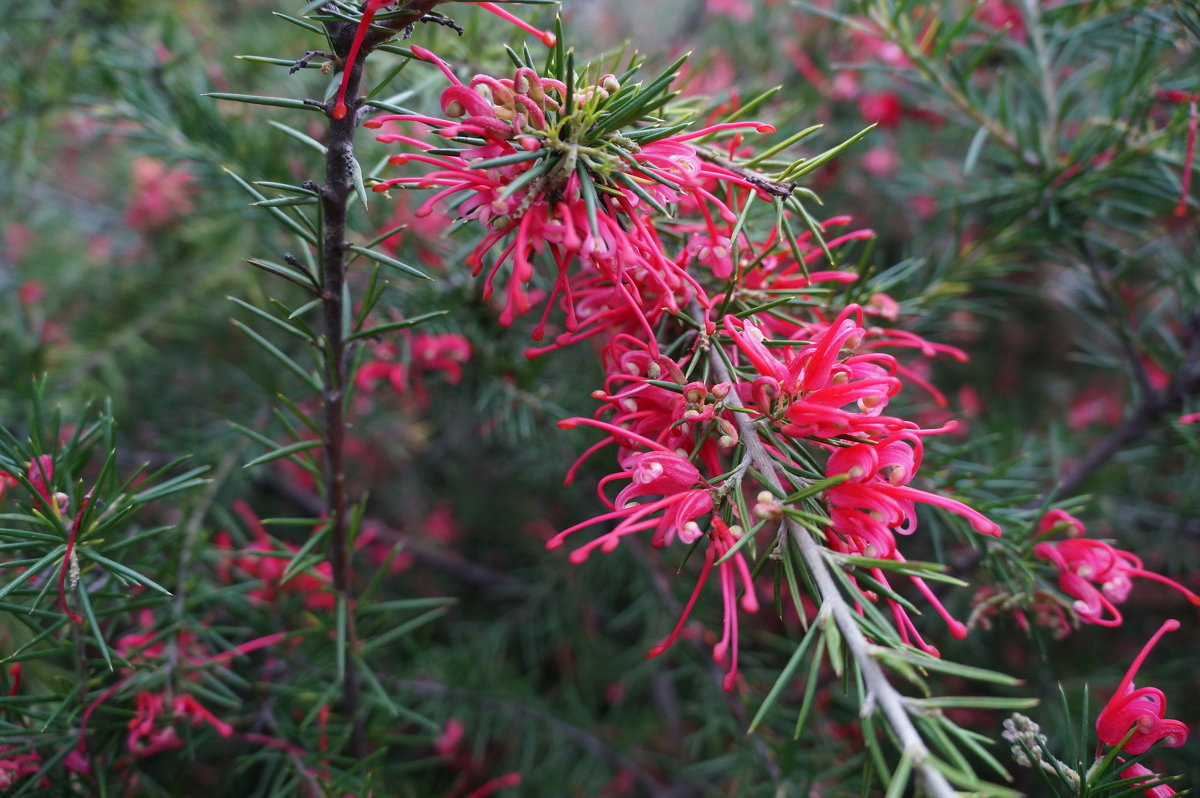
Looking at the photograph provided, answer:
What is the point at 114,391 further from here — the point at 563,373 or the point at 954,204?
the point at 954,204

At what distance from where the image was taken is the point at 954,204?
79cm

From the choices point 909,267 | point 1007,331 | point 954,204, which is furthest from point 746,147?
point 1007,331

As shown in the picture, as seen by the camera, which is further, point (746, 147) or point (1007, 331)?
point (1007, 331)

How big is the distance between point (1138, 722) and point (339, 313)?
22.0 inches

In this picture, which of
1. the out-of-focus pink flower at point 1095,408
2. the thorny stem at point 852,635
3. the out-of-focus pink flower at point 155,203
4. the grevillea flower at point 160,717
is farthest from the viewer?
the out-of-focus pink flower at point 155,203

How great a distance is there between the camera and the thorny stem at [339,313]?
1.23 feet

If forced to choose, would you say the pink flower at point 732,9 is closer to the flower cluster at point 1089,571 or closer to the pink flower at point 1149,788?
the flower cluster at point 1089,571

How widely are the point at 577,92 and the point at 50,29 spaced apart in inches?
36.5

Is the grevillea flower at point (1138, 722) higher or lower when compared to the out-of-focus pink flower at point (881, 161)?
lower

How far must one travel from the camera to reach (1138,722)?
1.42 feet

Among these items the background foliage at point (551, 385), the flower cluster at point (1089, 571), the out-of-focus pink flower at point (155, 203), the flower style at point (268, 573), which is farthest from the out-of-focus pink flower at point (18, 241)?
the flower cluster at point (1089, 571)

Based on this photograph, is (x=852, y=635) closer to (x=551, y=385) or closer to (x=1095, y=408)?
(x=551, y=385)

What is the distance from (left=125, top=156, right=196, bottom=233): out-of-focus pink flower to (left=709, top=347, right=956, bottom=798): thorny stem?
119 cm

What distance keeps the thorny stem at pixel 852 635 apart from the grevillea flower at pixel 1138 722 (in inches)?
6.7
